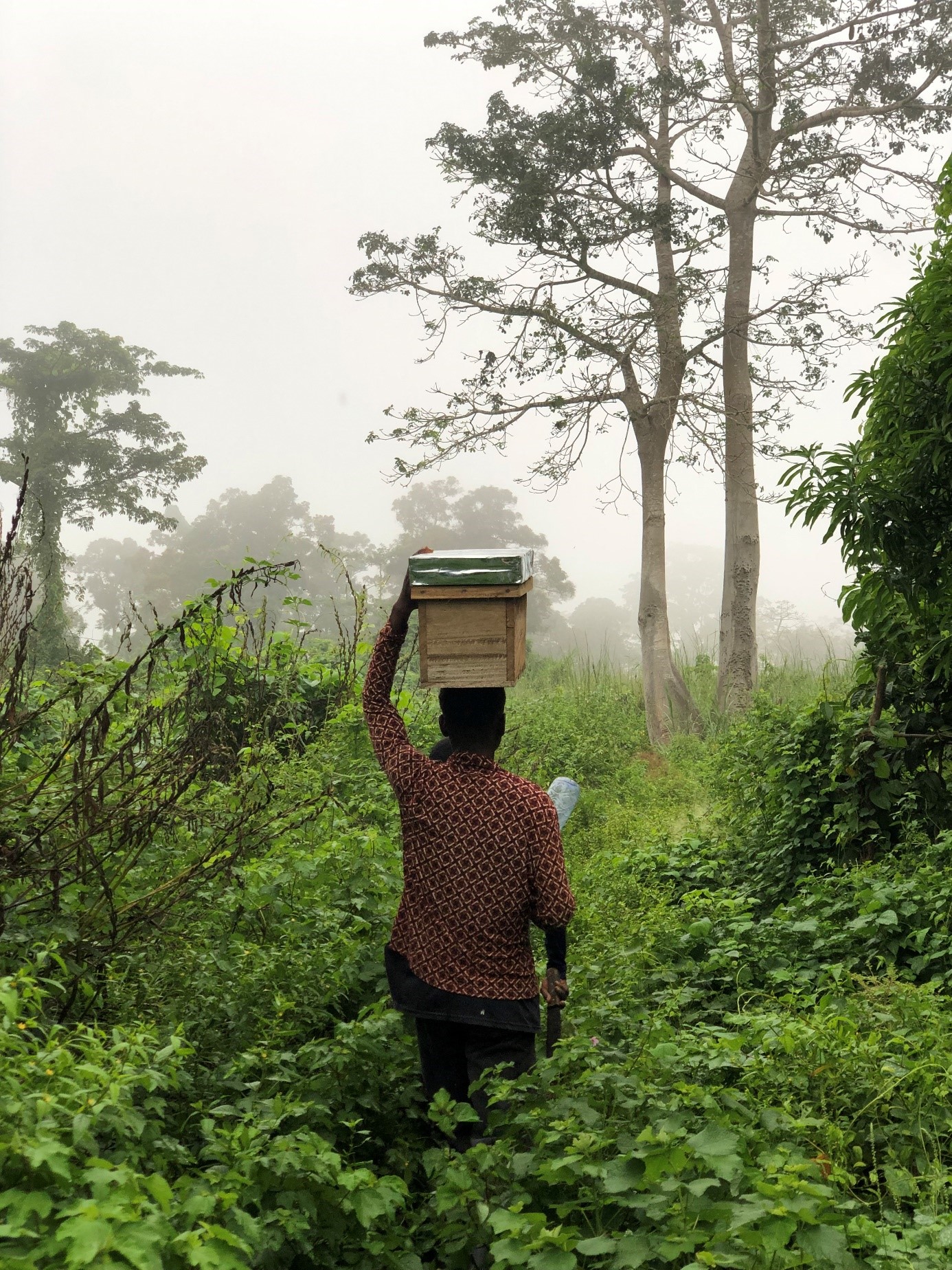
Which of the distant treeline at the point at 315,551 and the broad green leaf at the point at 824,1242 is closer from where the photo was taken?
the broad green leaf at the point at 824,1242

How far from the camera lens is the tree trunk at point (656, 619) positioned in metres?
15.6

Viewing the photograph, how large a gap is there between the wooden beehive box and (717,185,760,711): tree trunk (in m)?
12.0

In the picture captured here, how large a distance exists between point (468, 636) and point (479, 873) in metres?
0.72

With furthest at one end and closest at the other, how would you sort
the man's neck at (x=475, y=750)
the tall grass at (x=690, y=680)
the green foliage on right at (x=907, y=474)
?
1. the tall grass at (x=690, y=680)
2. the green foliage on right at (x=907, y=474)
3. the man's neck at (x=475, y=750)

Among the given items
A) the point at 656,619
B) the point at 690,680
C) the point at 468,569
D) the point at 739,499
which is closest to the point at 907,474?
the point at 468,569

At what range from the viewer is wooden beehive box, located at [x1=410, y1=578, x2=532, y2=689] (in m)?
3.36

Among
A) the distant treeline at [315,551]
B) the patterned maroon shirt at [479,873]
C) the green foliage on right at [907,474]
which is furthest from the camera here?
the distant treeline at [315,551]

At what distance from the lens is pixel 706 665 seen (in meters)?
18.2

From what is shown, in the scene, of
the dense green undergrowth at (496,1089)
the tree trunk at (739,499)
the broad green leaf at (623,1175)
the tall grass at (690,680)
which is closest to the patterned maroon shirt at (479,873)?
the dense green undergrowth at (496,1089)

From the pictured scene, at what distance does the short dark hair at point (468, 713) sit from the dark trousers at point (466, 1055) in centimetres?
87

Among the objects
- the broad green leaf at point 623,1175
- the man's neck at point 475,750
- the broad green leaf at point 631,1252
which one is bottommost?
the broad green leaf at point 631,1252

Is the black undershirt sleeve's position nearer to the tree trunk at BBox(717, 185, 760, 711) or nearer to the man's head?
the man's head

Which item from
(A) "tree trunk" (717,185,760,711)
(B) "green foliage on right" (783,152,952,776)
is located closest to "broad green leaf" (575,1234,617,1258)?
(B) "green foliage on right" (783,152,952,776)

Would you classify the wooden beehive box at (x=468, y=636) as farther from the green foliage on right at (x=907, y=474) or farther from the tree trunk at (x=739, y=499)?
the tree trunk at (x=739, y=499)
